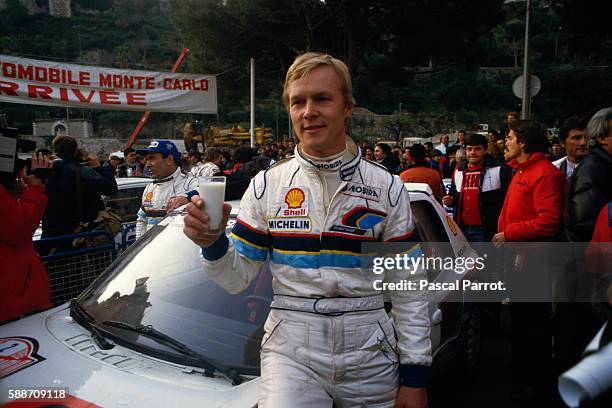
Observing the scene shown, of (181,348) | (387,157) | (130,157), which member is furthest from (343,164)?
(130,157)

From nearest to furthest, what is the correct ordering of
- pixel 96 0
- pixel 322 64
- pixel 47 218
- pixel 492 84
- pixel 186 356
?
1. pixel 322 64
2. pixel 186 356
3. pixel 47 218
4. pixel 492 84
5. pixel 96 0

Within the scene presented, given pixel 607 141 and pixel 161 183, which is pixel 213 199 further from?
pixel 161 183

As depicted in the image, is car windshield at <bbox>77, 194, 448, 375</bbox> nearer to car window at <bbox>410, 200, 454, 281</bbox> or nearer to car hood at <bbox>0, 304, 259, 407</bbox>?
car hood at <bbox>0, 304, 259, 407</bbox>

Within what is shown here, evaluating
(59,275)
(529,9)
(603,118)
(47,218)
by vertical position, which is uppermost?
(529,9)

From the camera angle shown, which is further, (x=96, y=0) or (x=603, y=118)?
(x=96, y=0)

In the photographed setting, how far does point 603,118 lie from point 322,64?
2.11 m

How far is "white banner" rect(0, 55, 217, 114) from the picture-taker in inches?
352

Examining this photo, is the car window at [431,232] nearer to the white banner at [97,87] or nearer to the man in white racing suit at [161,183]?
the man in white racing suit at [161,183]

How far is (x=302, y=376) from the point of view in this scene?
1.66m

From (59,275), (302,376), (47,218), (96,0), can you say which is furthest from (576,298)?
(96,0)

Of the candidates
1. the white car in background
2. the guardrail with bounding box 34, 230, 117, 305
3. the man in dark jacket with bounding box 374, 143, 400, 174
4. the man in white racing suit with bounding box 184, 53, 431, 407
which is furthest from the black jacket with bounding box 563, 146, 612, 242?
the man in dark jacket with bounding box 374, 143, 400, 174

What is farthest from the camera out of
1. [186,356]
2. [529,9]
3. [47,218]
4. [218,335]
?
[529,9]

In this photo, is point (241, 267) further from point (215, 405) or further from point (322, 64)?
point (322, 64)

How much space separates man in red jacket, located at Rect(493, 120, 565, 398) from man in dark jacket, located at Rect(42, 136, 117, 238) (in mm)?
3879
